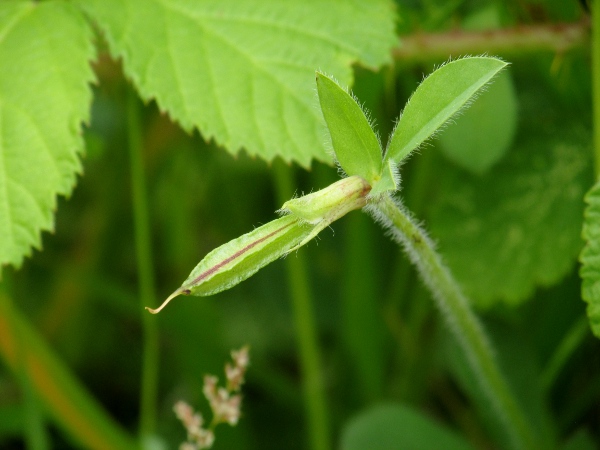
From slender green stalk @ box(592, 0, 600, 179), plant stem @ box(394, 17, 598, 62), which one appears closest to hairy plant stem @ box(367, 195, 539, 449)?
slender green stalk @ box(592, 0, 600, 179)

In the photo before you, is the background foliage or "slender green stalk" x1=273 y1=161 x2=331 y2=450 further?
"slender green stalk" x1=273 y1=161 x2=331 y2=450

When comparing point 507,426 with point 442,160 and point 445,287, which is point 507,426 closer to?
point 445,287

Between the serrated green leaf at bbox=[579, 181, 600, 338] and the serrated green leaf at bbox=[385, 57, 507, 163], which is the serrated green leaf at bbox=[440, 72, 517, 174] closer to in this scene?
the serrated green leaf at bbox=[579, 181, 600, 338]

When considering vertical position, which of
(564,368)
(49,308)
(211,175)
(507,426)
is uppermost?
(211,175)

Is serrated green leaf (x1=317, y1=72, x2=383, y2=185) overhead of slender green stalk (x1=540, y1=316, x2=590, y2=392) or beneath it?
overhead

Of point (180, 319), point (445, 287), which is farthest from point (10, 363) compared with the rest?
point (445, 287)

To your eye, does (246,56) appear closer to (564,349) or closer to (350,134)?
(350,134)
